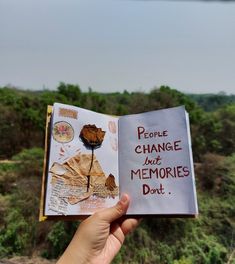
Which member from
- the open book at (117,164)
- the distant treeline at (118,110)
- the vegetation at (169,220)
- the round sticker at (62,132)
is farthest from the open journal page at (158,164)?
the distant treeline at (118,110)

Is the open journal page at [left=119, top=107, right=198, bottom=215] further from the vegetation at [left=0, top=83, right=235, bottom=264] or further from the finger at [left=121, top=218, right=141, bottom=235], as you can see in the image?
the vegetation at [left=0, top=83, right=235, bottom=264]

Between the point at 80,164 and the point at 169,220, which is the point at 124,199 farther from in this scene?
the point at 169,220

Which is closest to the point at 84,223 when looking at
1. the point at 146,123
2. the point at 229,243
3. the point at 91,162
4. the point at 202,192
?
the point at 91,162

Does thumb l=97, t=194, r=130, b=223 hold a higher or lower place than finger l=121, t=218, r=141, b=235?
higher

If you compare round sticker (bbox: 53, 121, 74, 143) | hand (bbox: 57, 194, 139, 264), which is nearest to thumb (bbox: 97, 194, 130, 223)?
hand (bbox: 57, 194, 139, 264)

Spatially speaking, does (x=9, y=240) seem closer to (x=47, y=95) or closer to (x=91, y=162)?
(x=91, y=162)

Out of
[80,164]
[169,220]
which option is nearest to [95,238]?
[80,164]
